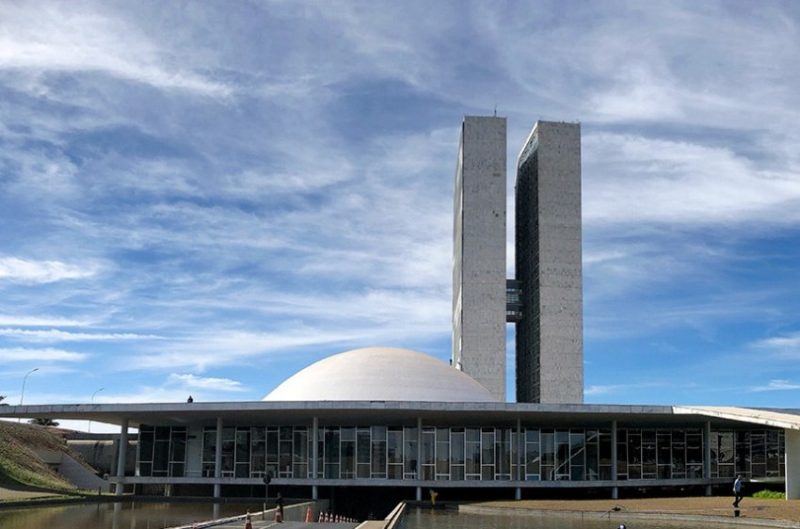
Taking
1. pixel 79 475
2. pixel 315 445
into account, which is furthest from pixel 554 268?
pixel 315 445

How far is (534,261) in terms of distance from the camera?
86.3 meters

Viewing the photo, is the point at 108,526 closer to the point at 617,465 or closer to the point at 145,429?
the point at 145,429

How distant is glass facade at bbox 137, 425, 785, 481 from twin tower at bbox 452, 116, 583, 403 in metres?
35.0

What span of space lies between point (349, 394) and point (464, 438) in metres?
5.59

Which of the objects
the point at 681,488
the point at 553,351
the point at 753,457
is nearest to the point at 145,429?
the point at 681,488

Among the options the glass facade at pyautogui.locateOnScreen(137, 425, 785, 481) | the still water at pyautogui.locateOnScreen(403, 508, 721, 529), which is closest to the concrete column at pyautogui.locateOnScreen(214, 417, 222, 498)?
the glass facade at pyautogui.locateOnScreen(137, 425, 785, 481)

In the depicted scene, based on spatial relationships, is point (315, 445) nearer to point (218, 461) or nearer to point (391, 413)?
point (391, 413)

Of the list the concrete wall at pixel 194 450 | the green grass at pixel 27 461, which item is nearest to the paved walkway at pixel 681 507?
the concrete wall at pixel 194 450

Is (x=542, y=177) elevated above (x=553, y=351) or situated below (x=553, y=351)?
above

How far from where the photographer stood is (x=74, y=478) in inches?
2112

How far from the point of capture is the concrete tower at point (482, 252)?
262 feet

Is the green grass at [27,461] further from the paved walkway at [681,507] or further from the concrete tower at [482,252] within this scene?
the concrete tower at [482,252]

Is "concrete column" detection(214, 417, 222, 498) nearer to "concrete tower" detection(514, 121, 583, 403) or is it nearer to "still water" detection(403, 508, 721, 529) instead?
"still water" detection(403, 508, 721, 529)

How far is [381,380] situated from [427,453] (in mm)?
4095
